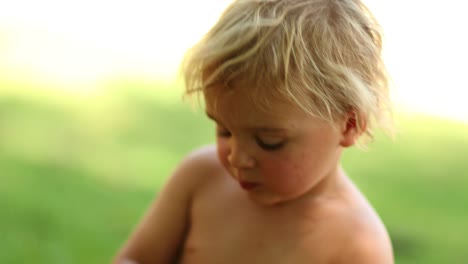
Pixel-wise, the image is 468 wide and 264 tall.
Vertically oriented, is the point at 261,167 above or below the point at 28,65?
above

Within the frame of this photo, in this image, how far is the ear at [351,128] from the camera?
63.2 inches

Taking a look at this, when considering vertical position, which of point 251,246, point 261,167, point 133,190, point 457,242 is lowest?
point 457,242

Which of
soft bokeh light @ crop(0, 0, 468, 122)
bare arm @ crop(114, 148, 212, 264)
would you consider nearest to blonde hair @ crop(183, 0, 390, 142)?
bare arm @ crop(114, 148, 212, 264)

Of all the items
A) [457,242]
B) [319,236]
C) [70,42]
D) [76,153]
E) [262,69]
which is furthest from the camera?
[70,42]

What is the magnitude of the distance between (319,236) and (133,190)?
4.30 ft

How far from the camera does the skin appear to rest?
5.16 ft

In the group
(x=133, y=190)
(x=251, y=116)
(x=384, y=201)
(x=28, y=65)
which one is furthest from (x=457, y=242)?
(x=28, y=65)

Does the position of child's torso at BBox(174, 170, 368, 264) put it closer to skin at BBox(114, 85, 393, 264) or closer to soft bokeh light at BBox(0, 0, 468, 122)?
skin at BBox(114, 85, 393, 264)

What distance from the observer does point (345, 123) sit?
5.28 ft

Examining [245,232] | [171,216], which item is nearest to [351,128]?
[245,232]

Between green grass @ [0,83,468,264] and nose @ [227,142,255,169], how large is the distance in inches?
40.9

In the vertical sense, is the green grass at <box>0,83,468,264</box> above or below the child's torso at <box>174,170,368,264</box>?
below

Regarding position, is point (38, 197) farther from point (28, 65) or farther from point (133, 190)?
point (28, 65)

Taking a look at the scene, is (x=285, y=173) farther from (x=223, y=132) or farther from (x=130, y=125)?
(x=130, y=125)
